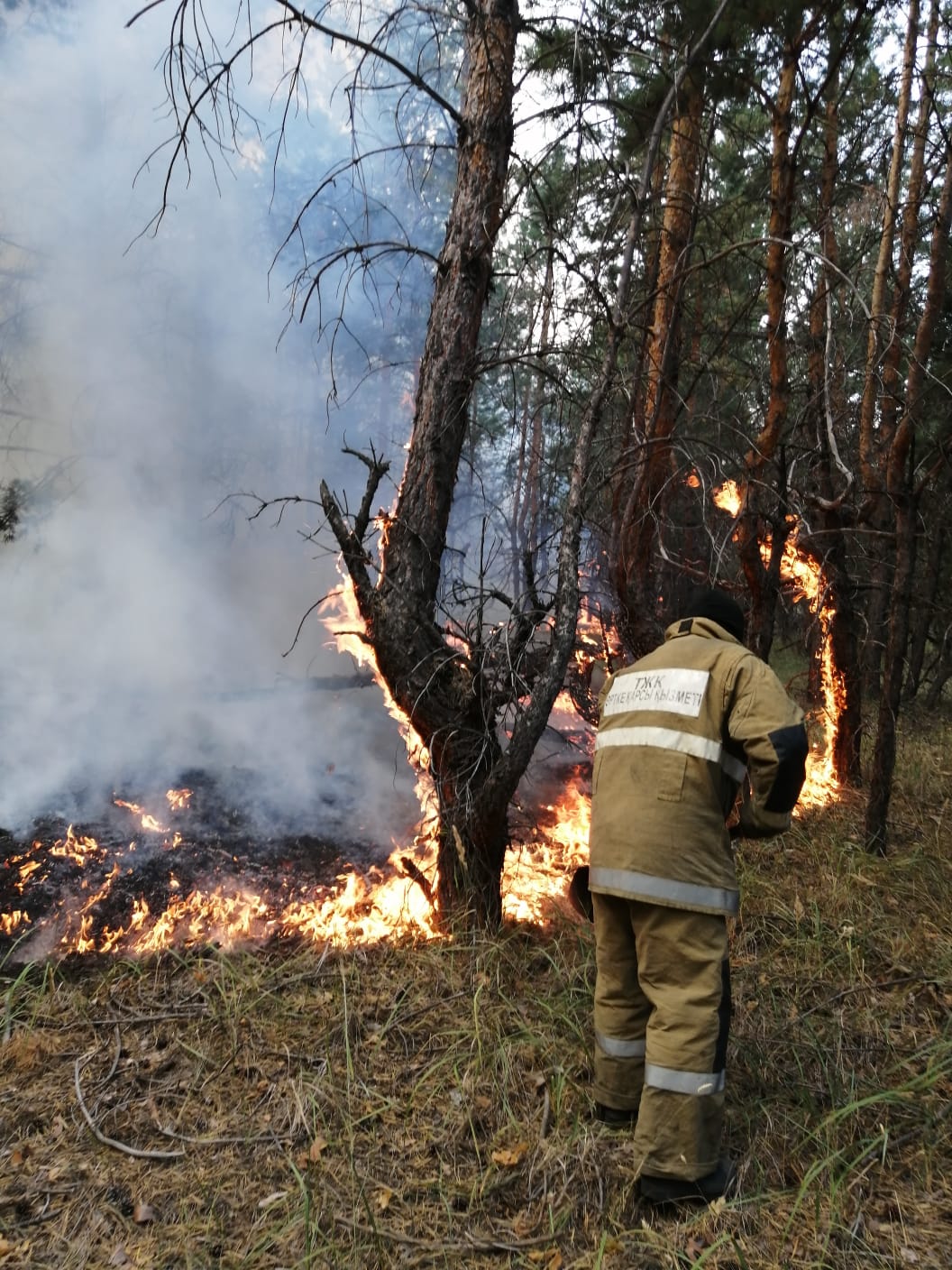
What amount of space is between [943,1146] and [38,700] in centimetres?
736

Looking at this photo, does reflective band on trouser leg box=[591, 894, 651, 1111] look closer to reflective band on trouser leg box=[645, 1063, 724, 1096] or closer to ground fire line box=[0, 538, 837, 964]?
reflective band on trouser leg box=[645, 1063, 724, 1096]

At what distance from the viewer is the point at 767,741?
2504mm

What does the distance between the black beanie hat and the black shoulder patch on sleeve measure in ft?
2.02

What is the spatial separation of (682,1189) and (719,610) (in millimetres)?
2040

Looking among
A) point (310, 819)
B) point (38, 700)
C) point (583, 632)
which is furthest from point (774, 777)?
point (38, 700)

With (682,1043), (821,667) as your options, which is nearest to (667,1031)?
(682,1043)

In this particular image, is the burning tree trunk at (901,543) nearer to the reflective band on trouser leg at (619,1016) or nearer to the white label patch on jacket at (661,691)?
the white label patch on jacket at (661,691)

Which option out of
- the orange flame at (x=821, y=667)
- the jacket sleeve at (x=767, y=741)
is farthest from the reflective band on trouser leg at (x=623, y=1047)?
the orange flame at (x=821, y=667)

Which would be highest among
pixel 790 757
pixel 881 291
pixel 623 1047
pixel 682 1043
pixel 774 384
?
pixel 881 291

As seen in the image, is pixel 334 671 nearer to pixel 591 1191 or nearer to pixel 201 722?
pixel 201 722

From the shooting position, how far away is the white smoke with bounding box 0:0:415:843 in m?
6.91

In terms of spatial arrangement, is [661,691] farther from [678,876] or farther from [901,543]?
[901,543]

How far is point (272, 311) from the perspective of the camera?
15.5 metres

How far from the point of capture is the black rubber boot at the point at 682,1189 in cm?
244
